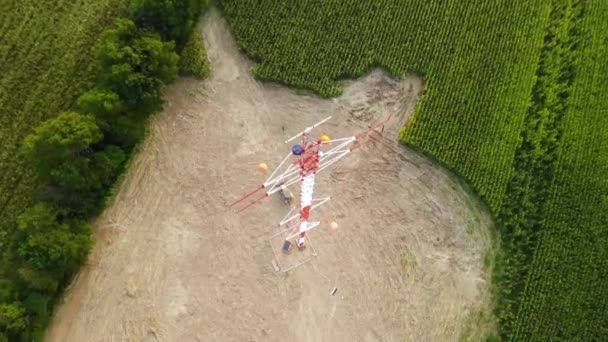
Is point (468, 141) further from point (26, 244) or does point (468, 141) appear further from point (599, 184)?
point (26, 244)

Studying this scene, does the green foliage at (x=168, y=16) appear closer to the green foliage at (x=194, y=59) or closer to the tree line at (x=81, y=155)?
the tree line at (x=81, y=155)

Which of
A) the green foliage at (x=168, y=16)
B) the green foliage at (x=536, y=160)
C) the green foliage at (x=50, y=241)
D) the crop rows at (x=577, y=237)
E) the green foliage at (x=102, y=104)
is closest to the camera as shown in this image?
the green foliage at (x=50, y=241)

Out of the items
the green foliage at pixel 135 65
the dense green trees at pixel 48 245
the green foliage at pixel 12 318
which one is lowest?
the green foliage at pixel 12 318

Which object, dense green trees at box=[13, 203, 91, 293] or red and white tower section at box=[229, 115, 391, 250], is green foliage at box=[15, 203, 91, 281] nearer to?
dense green trees at box=[13, 203, 91, 293]

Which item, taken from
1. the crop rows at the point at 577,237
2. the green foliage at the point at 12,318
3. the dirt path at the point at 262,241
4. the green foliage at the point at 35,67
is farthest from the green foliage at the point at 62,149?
the crop rows at the point at 577,237

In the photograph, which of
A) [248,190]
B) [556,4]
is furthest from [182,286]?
[556,4]

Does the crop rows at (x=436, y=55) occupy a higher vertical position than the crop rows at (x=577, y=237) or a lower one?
higher

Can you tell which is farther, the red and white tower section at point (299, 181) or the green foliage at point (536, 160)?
the green foliage at point (536, 160)
